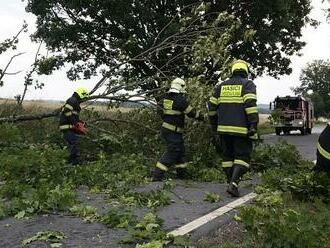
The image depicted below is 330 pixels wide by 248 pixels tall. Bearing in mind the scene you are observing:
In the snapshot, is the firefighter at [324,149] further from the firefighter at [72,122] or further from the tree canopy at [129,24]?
the tree canopy at [129,24]

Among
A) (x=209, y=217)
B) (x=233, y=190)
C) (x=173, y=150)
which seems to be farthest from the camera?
(x=173, y=150)

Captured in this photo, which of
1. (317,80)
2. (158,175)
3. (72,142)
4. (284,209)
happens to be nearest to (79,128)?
(72,142)

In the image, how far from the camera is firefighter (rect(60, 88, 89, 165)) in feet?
36.4

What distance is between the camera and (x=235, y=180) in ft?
23.4

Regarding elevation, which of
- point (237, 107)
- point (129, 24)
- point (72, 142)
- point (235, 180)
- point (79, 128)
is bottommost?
point (235, 180)

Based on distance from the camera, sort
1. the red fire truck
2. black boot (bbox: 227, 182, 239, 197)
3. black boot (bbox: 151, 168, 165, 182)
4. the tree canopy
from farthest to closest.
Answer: the red fire truck, the tree canopy, black boot (bbox: 151, 168, 165, 182), black boot (bbox: 227, 182, 239, 197)

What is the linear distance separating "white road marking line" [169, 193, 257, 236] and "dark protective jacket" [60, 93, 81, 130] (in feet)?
16.7

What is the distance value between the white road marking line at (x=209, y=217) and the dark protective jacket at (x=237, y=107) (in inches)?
35.5

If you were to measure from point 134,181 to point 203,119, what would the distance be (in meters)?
1.73

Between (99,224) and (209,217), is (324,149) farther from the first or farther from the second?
(99,224)

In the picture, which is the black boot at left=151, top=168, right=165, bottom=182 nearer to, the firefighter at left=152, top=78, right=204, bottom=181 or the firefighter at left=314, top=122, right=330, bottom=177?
the firefighter at left=152, top=78, right=204, bottom=181

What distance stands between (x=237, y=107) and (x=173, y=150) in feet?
5.98

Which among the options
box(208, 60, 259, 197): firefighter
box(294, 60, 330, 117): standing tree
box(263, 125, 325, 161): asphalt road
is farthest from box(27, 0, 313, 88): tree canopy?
box(294, 60, 330, 117): standing tree

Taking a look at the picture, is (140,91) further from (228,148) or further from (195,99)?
(228,148)
